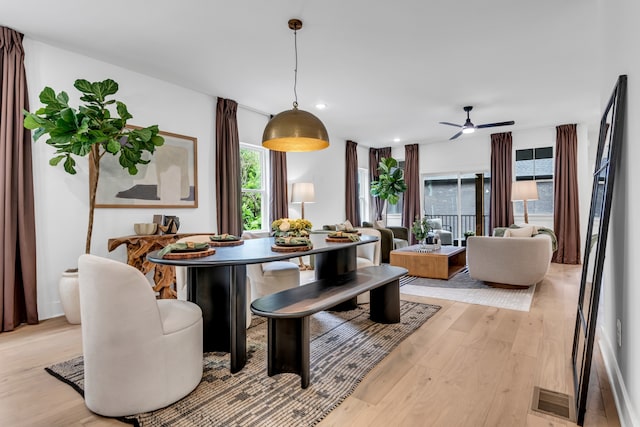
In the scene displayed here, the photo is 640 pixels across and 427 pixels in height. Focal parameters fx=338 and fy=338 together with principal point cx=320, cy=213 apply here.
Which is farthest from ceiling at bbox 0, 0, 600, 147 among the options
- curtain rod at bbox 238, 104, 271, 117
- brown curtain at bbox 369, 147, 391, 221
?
brown curtain at bbox 369, 147, 391, 221

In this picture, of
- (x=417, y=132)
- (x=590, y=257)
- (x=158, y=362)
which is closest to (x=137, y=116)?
(x=158, y=362)

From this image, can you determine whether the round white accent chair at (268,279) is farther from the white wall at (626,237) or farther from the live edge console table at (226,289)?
the white wall at (626,237)

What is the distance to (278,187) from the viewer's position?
5707 mm

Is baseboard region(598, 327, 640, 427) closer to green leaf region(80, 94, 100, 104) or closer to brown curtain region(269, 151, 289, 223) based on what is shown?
green leaf region(80, 94, 100, 104)

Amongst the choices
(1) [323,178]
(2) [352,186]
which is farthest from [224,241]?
(2) [352,186]

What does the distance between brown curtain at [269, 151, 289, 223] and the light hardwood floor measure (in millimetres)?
3166

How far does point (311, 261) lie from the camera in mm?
5621

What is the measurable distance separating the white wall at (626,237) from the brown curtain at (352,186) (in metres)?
5.68

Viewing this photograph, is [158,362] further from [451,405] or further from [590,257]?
[590,257]

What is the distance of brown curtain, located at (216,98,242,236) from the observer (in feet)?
15.5

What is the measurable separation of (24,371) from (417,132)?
6802mm

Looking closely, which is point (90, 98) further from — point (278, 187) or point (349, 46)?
point (278, 187)

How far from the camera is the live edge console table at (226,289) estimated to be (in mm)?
1927

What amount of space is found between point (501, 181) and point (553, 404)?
19.9ft
